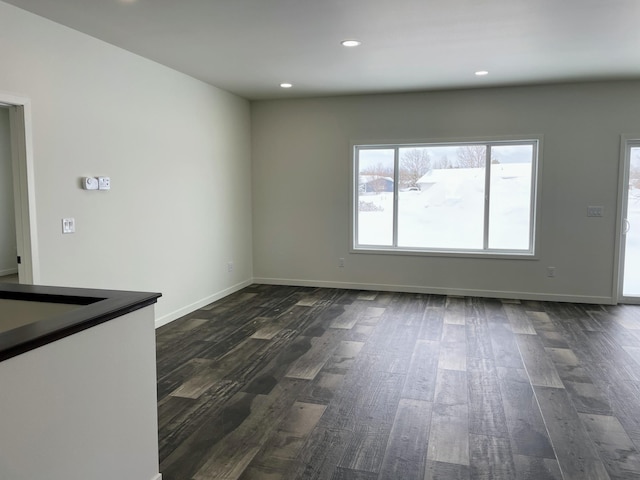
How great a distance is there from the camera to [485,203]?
626 cm

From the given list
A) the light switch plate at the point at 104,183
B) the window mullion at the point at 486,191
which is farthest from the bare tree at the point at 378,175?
the light switch plate at the point at 104,183

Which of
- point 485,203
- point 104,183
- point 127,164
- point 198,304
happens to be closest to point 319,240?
point 198,304

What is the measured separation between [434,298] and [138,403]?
4.67 metres

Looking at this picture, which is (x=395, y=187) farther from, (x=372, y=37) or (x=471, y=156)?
(x=372, y=37)

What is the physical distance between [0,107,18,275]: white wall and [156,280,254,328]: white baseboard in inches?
65.4

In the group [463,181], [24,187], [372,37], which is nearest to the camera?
→ [24,187]

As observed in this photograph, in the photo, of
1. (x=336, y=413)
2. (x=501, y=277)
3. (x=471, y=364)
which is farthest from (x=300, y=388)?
(x=501, y=277)

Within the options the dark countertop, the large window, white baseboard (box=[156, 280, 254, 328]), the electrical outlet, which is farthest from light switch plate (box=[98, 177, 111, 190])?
the large window

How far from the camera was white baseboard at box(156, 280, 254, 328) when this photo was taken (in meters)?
5.05

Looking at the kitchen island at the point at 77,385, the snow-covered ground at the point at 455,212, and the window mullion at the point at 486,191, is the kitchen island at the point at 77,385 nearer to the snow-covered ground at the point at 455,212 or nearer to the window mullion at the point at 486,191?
the snow-covered ground at the point at 455,212

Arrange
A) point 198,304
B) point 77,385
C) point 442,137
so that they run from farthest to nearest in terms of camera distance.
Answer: point 442,137 → point 198,304 → point 77,385

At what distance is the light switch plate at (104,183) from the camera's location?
409 centimetres

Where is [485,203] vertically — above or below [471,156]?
below

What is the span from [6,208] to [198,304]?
7.15 ft
